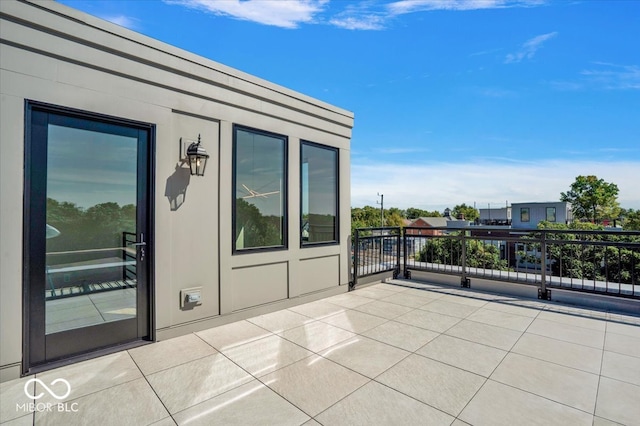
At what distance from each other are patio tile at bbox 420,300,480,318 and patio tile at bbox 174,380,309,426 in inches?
104

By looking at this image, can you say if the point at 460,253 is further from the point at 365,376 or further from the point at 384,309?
the point at 365,376

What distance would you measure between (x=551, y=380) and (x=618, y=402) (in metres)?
0.34

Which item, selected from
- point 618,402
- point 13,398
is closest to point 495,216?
point 618,402

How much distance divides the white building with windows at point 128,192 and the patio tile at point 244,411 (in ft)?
4.42

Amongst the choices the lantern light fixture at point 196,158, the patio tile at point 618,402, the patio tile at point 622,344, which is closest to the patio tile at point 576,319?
the patio tile at point 622,344

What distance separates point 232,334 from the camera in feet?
9.82

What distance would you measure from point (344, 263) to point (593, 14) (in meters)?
6.33

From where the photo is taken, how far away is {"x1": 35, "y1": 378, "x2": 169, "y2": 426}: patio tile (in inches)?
63.9

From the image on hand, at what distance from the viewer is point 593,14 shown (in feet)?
16.7

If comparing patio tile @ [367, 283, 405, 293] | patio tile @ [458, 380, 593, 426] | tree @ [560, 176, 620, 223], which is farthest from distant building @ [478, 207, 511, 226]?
patio tile @ [458, 380, 593, 426]

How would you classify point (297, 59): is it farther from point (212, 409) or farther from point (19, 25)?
point (212, 409)

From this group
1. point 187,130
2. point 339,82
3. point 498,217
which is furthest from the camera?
point 498,217

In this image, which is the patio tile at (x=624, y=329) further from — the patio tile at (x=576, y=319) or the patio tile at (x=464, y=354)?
the patio tile at (x=464, y=354)

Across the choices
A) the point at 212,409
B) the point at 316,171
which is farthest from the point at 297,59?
the point at 212,409
